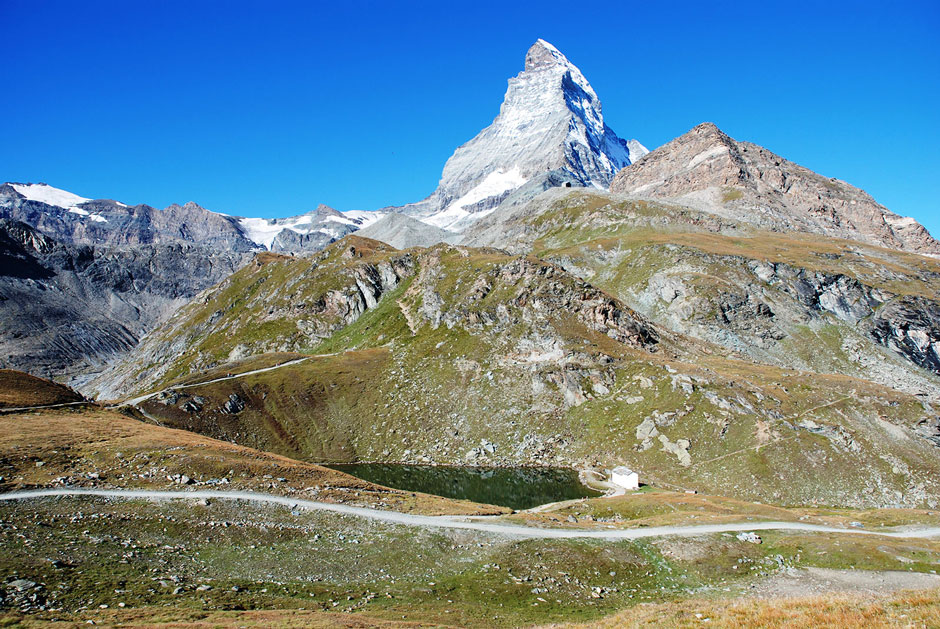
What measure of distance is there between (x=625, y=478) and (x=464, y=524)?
47.5 m

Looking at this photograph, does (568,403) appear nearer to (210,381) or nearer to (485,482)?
(485,482)

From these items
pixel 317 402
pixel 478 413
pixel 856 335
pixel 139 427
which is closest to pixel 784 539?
pixel 478 413

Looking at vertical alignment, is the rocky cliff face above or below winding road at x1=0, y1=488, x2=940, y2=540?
above

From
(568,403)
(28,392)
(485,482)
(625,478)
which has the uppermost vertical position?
(568,403)

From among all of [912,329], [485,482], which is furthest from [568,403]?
[912,329]

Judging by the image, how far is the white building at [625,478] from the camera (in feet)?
285

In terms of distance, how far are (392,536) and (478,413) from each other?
7547 centimetres

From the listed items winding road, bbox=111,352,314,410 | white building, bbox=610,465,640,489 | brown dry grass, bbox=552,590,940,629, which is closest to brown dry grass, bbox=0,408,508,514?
brown dry grass, bbox=552,590,940,629

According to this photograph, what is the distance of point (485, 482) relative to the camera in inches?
3735

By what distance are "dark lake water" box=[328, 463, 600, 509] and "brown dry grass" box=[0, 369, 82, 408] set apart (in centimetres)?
5063

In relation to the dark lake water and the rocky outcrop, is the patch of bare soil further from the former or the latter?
the rocky outcrop

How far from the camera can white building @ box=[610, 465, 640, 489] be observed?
3425 inches

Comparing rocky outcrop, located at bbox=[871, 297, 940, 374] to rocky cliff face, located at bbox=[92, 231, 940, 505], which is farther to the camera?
rocky outcrop, located at bbox=[871, 297, 940, 374]

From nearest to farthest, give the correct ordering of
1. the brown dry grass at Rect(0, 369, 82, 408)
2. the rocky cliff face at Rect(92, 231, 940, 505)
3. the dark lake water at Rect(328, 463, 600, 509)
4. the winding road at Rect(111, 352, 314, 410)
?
the brown dry grass at Rect(0, 369, 82, 408)
the dark lake water at Rect(328, 463, 600, 509)
the rocky cliff face at Rect(92, 231, 940, 505)
the winding road at Rect(111, 352, 314, 410)
